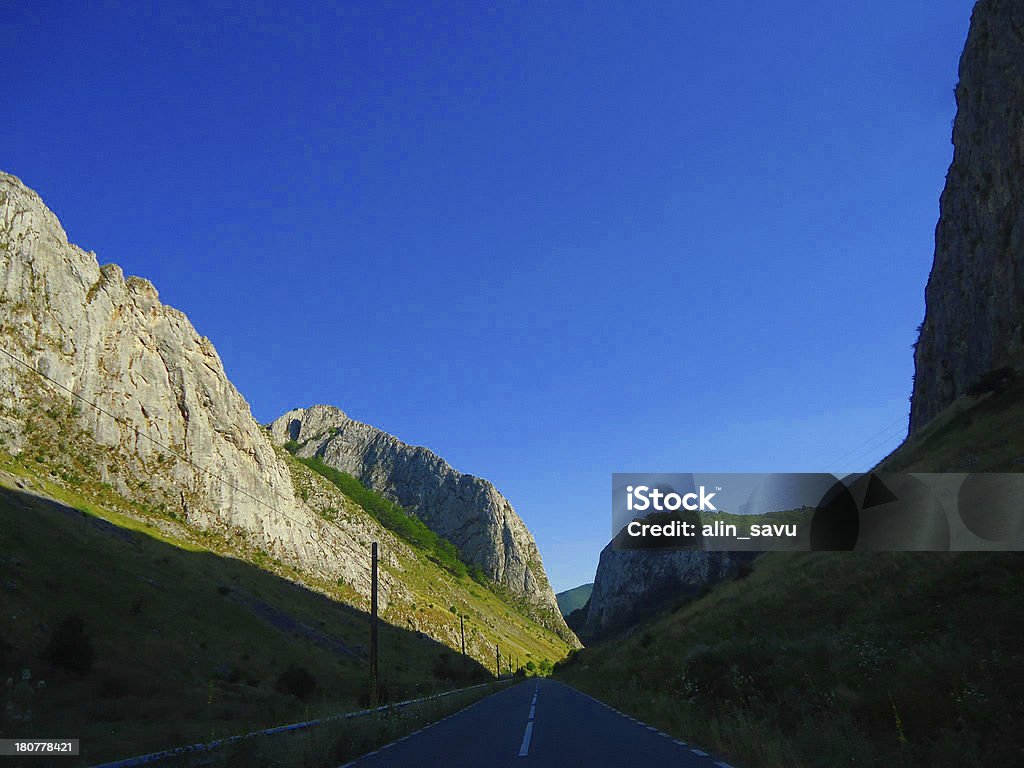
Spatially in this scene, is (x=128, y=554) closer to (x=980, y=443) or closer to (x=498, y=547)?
(x=980, y=443)

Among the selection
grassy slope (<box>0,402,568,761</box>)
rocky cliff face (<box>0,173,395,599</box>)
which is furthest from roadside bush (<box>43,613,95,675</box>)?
rocky cliff face (<box>0,173,395,599</box>)

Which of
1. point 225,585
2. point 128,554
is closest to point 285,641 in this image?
point 225,585

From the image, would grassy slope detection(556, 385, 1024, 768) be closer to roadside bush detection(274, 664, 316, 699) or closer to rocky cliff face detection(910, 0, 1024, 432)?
rocky cliff face detection(910, 0, 1024, 432)

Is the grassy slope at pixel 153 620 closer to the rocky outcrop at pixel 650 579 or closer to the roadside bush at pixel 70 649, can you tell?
the roadside bush at pixel 70 649

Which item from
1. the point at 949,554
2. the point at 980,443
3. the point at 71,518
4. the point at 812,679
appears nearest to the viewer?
the point at 812,679

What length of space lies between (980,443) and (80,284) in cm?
8931

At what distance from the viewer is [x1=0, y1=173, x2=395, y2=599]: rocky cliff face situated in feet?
213

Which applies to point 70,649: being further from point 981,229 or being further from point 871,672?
point 981,229

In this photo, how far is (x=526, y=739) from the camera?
17.1 m

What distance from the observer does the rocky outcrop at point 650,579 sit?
11256 centimetres

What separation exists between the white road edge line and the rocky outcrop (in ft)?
299

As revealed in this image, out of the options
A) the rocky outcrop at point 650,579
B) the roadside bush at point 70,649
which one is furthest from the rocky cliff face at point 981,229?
the roadside bush at point 70,649

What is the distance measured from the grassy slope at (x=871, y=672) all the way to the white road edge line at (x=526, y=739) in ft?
12.6

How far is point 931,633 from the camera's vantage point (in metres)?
18.2
